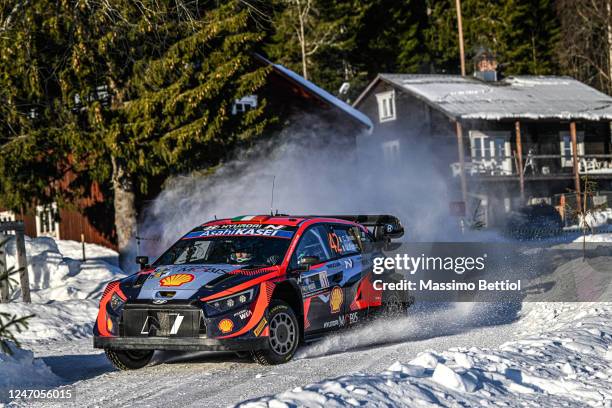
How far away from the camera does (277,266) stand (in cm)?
991

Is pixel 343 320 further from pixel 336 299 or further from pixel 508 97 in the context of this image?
A: pixel 508 97

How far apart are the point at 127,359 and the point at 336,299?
8.41 feet

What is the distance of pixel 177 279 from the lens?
9.45 m

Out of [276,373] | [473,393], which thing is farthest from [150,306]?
[473,393]

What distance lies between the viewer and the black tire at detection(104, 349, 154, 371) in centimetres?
958

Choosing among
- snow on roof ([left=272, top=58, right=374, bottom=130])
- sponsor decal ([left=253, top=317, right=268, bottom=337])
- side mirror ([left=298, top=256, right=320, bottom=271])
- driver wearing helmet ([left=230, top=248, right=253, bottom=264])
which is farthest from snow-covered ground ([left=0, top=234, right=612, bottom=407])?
snow on roof ([left=272, top=58, right=374, bottom=130])

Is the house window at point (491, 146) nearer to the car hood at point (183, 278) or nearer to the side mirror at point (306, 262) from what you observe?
the side mirror at point (306, 262)

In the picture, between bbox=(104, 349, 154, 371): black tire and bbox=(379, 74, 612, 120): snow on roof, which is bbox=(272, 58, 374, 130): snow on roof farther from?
bbox=(104, 349, 154, 371): black tire

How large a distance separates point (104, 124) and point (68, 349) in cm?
983

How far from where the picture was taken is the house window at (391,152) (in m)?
47.0

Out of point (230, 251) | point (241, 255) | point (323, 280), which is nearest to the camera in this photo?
point (241, 255)

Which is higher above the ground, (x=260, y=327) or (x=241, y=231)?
(x=241, y=231)

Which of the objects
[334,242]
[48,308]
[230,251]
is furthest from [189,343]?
[48,308]

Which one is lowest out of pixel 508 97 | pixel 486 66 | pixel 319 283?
pixel 319 283
